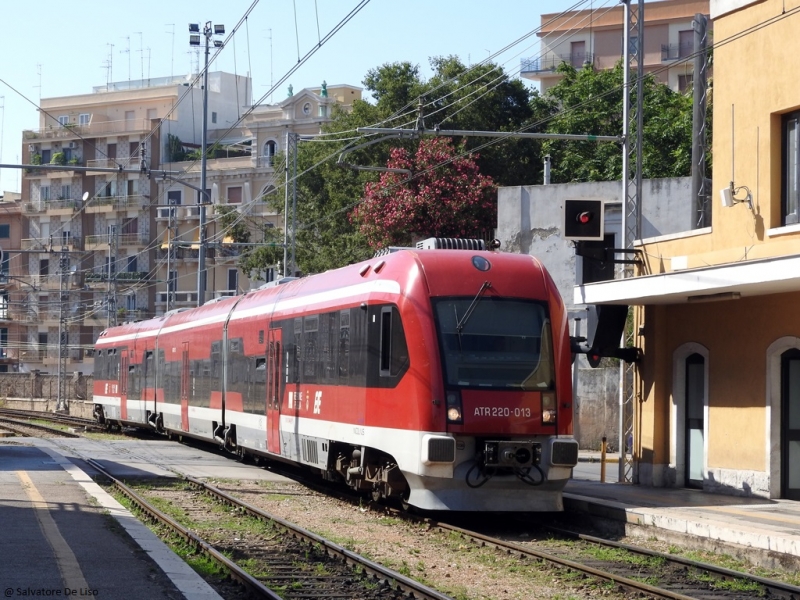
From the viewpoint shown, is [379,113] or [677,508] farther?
[379,113]

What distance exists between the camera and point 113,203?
8394 centimetres

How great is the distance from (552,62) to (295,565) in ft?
220

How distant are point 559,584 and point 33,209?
81.6 metres

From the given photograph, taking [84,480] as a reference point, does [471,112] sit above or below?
above

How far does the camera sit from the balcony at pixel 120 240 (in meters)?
83.0

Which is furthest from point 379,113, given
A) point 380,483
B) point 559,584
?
point 559,584

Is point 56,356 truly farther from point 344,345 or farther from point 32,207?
point 344,345

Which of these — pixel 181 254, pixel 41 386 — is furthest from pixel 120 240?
pixel 41 386

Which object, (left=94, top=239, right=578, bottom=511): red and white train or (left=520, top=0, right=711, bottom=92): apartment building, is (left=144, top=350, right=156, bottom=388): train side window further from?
(left=520, top=0, right=711, bottom=92): apartment building

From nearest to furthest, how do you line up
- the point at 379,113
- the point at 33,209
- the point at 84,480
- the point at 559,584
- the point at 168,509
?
the point at 559,584
the point at 168,509
the point at 84,480
the point at 379,113
the point at 33,209

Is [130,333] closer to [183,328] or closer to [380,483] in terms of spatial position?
[183,328]

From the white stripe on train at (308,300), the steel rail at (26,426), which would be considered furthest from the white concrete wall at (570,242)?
the steel rail at (26,426)

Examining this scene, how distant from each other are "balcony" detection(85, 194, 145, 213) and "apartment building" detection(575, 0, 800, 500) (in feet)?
220

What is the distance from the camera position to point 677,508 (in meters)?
15.6
